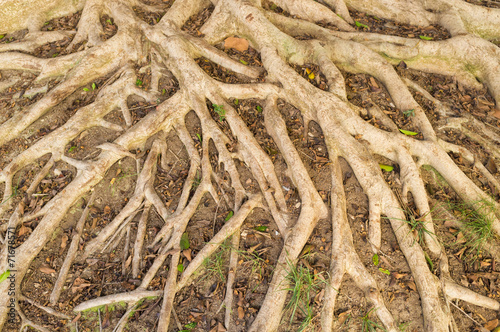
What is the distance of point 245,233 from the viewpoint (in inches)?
122

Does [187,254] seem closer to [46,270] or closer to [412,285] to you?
[46,270]

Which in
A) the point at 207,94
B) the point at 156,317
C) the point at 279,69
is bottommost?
the point at 156,317

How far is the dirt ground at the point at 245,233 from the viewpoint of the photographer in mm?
2762

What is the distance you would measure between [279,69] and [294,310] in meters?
→ 2.57

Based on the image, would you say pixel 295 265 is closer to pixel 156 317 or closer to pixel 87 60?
pixel 156 317

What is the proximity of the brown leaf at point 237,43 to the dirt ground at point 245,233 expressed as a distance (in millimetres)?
218

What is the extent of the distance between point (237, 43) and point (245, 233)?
8.40 ft

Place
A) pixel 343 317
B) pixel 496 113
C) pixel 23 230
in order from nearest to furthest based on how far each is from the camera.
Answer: pixel 343 317, pixel 23 230, pixel 496 113

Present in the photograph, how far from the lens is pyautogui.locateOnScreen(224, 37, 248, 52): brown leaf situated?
4.22 meters

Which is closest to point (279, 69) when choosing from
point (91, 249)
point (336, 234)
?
point (336, 234)

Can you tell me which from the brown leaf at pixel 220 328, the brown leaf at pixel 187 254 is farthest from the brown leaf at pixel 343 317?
the brown leaf at pixel 187 254

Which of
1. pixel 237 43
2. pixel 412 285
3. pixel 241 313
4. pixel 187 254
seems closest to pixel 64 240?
pixel 187 254

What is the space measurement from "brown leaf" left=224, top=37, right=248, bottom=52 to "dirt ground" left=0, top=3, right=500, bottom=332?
0.72 feet

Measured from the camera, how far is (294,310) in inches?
101
